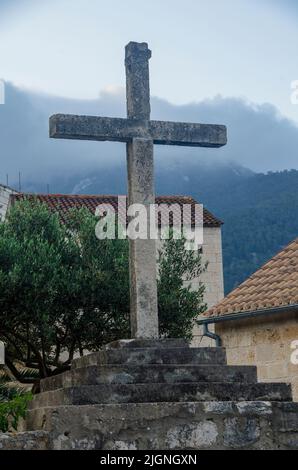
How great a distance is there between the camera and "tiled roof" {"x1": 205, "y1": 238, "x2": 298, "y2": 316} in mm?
14156

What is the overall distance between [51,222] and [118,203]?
12.3 metres

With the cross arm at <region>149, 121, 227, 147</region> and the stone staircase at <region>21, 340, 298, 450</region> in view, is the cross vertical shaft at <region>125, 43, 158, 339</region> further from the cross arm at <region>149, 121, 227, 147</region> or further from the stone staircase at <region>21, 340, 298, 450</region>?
the stone staircase at <region>21, 340, 298, 450</region>


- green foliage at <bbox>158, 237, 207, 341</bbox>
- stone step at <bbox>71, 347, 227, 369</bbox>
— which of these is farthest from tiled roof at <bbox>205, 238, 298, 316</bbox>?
stone step at <bbox>71, 347, 227, 369</bbox>

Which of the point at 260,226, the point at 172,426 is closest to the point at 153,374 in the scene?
the point at 172,426

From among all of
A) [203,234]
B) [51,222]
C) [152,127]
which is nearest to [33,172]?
[203,234]

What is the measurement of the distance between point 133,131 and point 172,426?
A: 3.20 metres

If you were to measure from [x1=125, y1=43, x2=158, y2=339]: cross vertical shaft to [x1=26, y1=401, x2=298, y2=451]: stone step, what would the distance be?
124 centimetres

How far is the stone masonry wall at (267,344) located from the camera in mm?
13945

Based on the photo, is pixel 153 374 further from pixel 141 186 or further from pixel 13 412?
pixel 141 186

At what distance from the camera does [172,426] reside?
795 centimetres

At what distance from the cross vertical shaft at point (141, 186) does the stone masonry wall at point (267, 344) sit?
16.9 feet

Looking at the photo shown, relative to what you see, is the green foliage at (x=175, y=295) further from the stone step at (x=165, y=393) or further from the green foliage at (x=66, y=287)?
the stone step at (x=165, y=393)

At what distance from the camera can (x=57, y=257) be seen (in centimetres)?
1922

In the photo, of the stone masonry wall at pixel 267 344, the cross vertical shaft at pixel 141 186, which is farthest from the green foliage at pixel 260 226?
the cross vertical shaft at pixel 141 186
